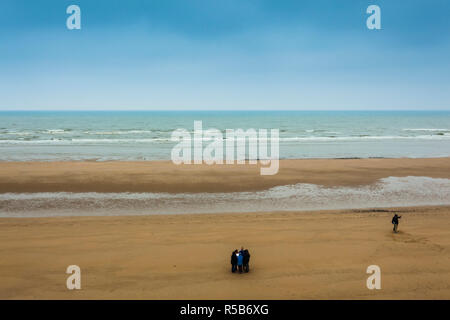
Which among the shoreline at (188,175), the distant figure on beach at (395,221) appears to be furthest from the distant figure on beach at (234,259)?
the shoreline at (188,175)

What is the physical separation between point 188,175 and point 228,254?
43.0 ft

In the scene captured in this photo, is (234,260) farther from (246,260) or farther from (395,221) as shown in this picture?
(395,221)

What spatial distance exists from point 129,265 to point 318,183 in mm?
15256

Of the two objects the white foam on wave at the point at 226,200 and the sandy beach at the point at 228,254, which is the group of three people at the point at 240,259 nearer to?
the sandy beach at the point at 228,254

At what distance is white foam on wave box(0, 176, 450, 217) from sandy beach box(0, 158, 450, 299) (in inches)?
43.7

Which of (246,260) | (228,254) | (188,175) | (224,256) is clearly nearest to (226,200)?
(188,175)

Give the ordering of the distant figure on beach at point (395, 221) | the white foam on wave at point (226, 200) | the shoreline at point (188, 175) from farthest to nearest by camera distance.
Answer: the shoreline at point (188, 175) → the white foam on wave at point (226, 200) → the distant figure on beach at point (395, 221)

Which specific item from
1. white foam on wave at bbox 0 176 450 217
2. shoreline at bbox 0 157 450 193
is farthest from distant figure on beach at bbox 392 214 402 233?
shoreline at bbox 0 157 450 193

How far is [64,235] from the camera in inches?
508

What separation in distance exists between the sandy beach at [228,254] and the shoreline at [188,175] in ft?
17.7

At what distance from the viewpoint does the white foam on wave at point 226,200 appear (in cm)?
1669

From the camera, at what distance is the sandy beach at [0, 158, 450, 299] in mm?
8969

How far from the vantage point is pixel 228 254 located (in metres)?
11.2
